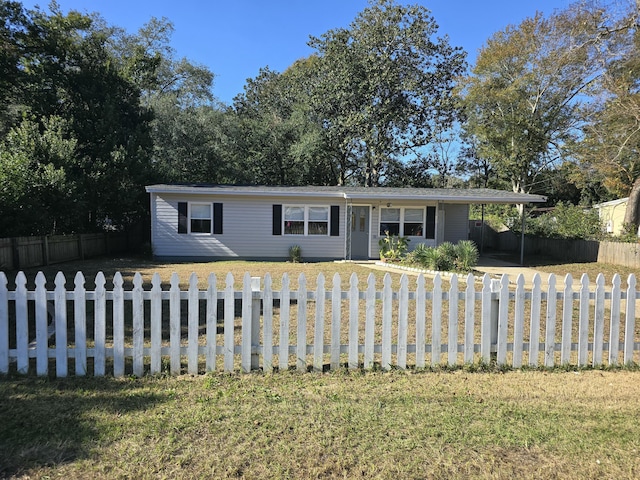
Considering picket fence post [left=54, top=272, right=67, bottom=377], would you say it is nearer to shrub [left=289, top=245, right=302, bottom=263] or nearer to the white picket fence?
the white picket fence

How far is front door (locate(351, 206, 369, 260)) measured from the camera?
16797 mm

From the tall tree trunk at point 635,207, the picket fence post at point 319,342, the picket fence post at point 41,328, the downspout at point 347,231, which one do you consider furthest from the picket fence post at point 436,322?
the tall tree trunk at point 635,207

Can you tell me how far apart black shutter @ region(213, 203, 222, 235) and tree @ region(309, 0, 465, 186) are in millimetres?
13500

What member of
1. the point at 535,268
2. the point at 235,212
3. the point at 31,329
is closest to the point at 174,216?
the point at 235,212

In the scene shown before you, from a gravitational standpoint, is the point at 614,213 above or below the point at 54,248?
above

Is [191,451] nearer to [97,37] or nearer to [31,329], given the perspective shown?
[31,329]

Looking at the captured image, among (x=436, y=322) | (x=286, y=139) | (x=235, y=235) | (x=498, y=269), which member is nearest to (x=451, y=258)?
(x=498, y=269)

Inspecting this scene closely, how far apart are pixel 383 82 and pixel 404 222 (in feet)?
44.5

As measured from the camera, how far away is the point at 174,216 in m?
15.9

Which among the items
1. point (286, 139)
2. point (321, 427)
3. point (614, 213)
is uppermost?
point (286, 139)

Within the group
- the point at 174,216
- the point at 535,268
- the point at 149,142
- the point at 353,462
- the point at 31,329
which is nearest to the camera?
the point at 353,462

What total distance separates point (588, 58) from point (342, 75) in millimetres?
13349

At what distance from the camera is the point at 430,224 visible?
54.9ft

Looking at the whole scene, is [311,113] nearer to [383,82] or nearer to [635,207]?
[383,82]
